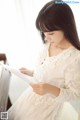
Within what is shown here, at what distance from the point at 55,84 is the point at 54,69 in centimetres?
6

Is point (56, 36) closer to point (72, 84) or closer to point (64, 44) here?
point (64, 44)

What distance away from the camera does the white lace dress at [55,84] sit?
2.59ft

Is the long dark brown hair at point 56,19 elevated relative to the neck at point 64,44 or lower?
elevated

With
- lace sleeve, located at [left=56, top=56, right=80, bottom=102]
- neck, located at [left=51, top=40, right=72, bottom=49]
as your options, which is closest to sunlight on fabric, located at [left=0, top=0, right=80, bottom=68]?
neck, located at [left=51, top=40, right=72, bottom=49]

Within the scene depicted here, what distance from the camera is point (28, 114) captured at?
2.90 feet

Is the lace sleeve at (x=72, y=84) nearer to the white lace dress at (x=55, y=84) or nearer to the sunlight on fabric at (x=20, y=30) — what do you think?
the white lace dress at (x=55, y=84)

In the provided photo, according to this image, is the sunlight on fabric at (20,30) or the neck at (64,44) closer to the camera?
the neck at (64,44)

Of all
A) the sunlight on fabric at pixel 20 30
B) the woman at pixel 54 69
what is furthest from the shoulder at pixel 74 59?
the sunlight on fabric at pixel 20 30

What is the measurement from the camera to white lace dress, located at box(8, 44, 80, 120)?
79cm

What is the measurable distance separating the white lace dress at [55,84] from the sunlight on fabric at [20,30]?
41 cm

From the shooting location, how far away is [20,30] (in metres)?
1.33

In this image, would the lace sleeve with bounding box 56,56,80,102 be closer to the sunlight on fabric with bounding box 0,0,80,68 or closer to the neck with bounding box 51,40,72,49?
the neck with bounding box 51,40,72,49

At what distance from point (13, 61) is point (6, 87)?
1.29ft

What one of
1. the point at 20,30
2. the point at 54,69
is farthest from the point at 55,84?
the point at 20,30
